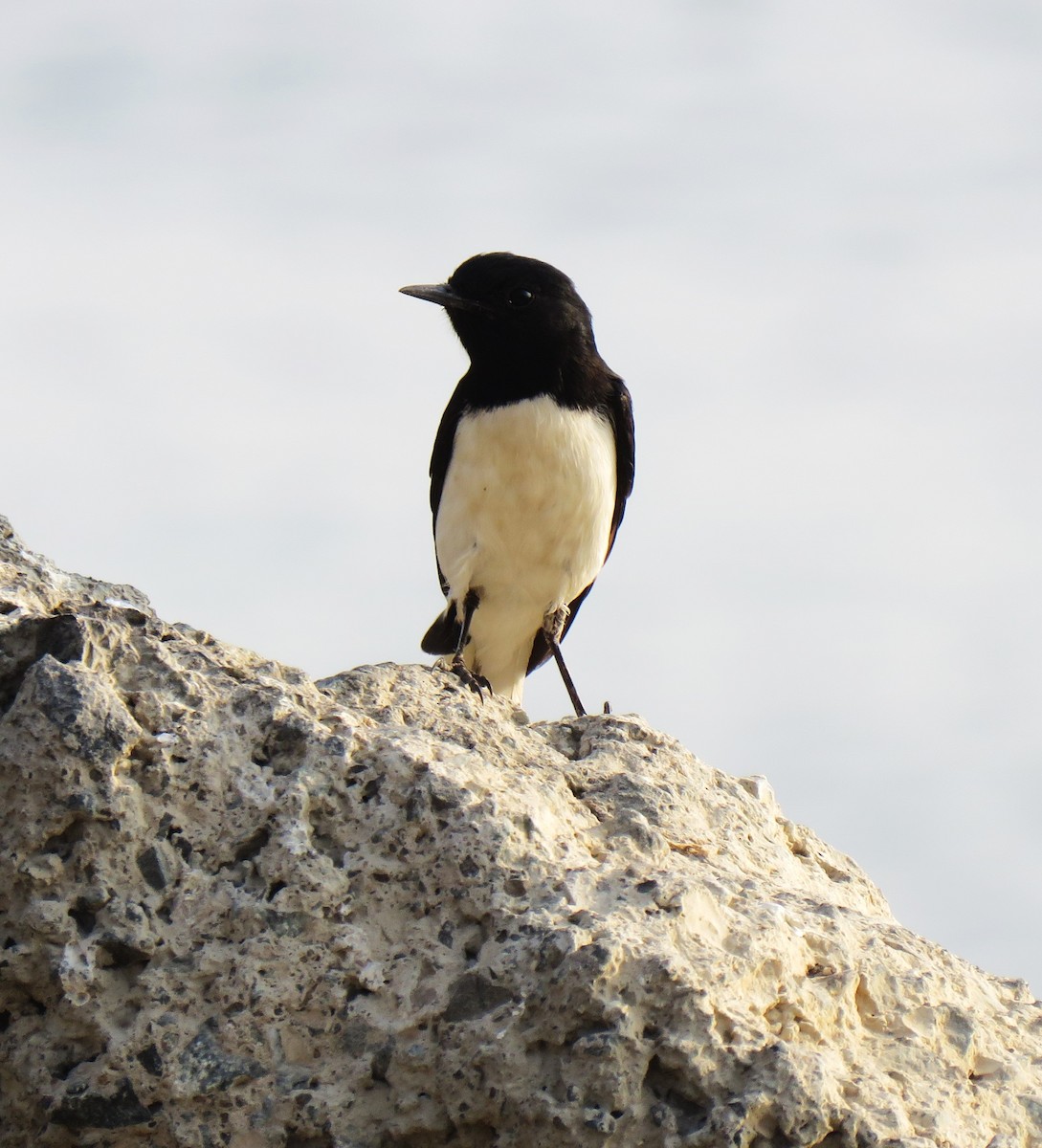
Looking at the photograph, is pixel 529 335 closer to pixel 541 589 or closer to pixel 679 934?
pixel 541 589

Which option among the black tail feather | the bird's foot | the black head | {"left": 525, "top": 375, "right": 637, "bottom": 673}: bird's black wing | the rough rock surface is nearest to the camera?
the rough rock surface

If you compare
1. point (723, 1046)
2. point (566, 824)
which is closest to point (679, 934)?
point (723, 1046)

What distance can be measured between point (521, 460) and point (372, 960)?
4.51 meters

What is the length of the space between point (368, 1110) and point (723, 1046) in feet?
2.66

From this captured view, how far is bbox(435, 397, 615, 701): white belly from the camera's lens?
788cm

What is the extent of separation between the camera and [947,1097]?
147 inches

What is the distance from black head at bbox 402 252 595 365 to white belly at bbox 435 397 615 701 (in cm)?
35

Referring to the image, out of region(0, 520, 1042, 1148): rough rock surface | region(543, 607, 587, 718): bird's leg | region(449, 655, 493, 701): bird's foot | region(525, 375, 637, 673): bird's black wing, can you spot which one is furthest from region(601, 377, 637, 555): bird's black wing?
region(0, 520, 1042, 1148): rough rock surface

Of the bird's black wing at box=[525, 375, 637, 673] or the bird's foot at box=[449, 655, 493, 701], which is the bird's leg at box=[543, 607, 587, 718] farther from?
the bird's foot at box=[449, 655, 493, 701]

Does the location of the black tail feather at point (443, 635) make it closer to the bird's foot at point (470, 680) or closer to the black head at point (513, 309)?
the black head at point (513, 309)

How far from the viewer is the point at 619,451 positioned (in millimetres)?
8586

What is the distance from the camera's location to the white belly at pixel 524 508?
310 inches

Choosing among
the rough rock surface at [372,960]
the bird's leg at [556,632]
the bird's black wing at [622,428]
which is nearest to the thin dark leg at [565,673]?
the bird's leg at [556,632]

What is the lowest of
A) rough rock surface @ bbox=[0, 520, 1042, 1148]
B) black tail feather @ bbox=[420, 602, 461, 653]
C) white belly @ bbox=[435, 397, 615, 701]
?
rough rock surface @ bbox=[0, 520, 1042, 1148]
